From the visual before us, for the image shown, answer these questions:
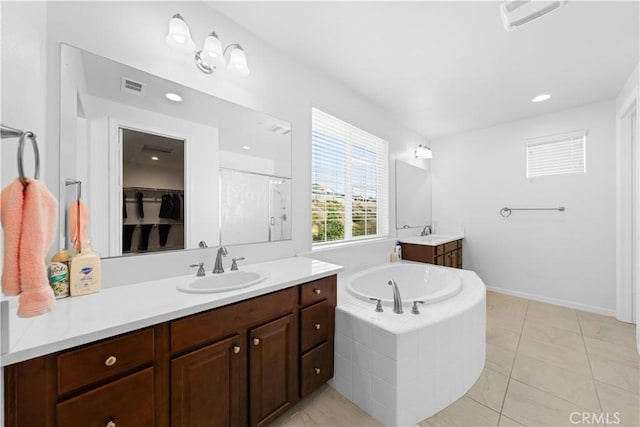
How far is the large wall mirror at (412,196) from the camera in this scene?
3354mm

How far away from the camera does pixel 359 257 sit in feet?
8.80

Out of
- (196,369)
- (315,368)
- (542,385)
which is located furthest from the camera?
(542,385)

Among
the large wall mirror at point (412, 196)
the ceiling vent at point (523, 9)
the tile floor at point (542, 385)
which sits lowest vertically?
the tile floor at point (542, 385)

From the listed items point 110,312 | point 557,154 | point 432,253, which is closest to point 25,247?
point 110,312

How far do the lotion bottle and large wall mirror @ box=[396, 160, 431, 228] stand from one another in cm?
294

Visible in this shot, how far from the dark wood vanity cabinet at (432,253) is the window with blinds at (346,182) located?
0.39 metres

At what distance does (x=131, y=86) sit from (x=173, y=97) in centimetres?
20

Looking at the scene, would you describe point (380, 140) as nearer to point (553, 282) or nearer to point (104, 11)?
point (104, 11)

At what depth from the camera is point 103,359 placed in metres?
0.83

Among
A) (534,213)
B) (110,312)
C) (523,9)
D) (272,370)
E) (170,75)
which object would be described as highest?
(523,9)

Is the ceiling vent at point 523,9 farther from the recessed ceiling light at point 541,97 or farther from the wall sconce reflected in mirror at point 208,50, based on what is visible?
the recessed ceiling light at point 541,97

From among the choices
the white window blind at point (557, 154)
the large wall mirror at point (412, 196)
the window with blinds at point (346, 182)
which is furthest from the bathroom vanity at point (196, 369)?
the white window blind at point (557, 154)

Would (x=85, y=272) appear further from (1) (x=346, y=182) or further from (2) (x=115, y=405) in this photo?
(1) (x=346, y=182)

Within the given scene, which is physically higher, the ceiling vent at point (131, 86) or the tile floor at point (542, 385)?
the ceiling vent at point (131, 86)
